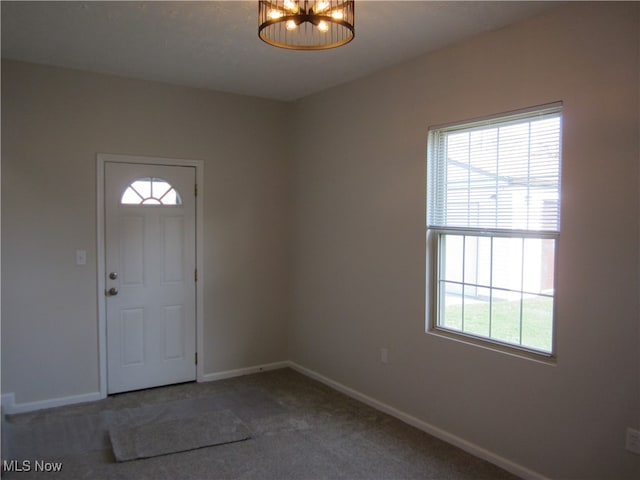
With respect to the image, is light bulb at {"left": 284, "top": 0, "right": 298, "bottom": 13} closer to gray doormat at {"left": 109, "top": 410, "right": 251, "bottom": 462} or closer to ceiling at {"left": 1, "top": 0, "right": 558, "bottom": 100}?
ceiling at {"left": 1, "top": 0, "right": 558, "bottom": 100}

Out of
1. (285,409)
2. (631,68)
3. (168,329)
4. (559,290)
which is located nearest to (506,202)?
(559,290)

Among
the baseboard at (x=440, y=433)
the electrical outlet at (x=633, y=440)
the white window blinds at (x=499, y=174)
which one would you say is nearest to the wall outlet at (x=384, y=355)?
the baseboard at (x=440, y=433)

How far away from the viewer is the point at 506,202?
9.72 feet

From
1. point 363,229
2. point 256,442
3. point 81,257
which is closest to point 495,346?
point 363,229

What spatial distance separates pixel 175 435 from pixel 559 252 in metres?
2.66

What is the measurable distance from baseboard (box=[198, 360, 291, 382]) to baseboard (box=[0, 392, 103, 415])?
0.91 metres

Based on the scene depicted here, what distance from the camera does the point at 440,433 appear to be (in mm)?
3346

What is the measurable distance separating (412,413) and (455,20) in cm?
261

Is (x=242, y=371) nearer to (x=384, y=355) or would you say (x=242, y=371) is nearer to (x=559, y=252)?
(x=384, y=355)

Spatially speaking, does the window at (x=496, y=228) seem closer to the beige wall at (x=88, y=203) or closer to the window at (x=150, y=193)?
the beige wall at (x=88, y=203)

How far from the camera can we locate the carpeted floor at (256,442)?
9.52 ft

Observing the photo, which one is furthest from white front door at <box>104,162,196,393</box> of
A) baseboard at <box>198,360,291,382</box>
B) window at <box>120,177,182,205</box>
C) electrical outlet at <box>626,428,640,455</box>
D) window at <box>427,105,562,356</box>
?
electrical outlet at <box>626,428,640,455</box>

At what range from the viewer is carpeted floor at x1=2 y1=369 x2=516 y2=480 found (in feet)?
9.52

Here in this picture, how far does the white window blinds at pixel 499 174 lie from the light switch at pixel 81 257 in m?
2.70
